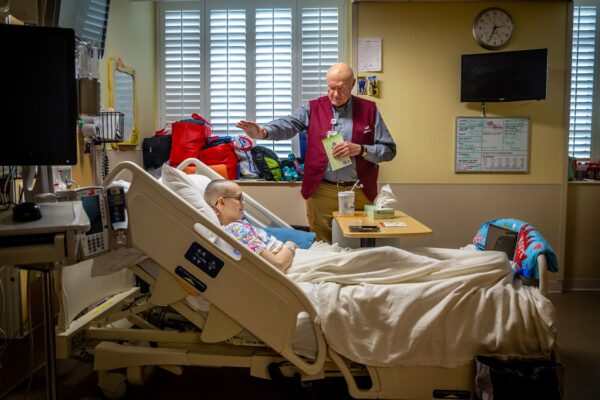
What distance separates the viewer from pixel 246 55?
426cm

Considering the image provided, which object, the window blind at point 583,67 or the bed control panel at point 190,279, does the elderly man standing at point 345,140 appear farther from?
the window blind at point 583,67

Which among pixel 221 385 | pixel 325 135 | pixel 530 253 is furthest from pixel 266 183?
pixel 530 253

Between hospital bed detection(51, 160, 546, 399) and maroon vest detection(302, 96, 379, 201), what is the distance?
1257mm

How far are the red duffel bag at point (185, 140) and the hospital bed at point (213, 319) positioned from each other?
1.94m

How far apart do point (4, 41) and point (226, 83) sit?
2799mm

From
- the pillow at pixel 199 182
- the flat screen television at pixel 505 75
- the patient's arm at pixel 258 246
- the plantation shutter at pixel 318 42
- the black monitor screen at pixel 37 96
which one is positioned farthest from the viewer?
the plantation shutter at pixel 318 42

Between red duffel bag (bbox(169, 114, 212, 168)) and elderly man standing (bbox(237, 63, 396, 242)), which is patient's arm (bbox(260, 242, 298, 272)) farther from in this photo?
red duffel bag (bbox(169, 114, 212, 168))

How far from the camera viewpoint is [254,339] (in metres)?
1.93

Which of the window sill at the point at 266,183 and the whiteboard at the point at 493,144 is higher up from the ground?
the whiteboard at the point at 493,144

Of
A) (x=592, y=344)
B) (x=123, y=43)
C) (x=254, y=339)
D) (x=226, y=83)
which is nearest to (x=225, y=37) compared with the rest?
(x=226, y=83)

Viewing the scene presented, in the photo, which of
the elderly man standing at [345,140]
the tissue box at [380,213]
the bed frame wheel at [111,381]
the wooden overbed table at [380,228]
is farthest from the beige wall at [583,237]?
the bed frame wheel at [111,381]

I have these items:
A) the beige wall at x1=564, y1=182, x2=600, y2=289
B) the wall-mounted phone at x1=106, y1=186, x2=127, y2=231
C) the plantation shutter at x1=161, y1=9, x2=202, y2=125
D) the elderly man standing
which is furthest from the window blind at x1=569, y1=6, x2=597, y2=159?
the wall-mounted phone at x1=106, y1=186, x2=127, y2=231

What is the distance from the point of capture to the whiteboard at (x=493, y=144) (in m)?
3.76

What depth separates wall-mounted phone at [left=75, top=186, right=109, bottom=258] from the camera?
171 centimetres
